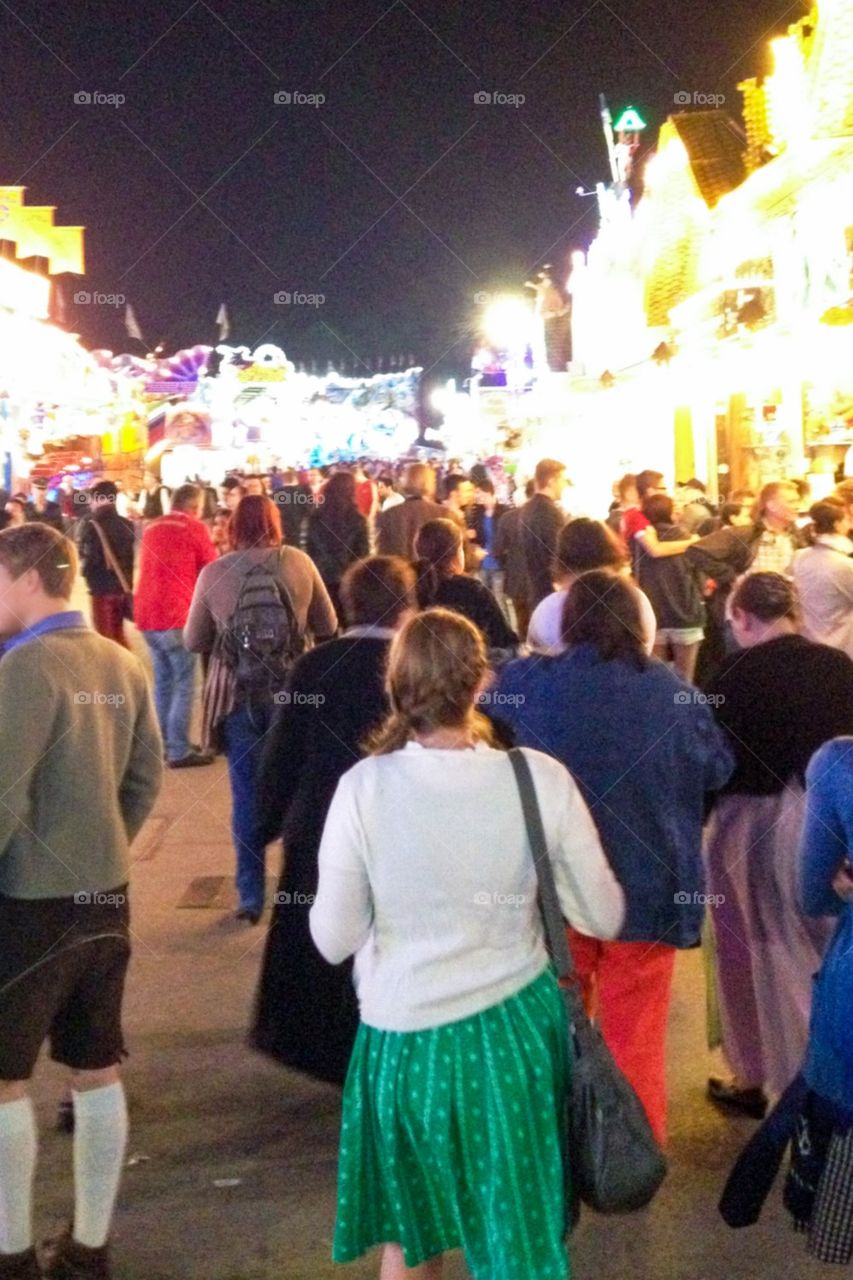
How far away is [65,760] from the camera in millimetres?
3223

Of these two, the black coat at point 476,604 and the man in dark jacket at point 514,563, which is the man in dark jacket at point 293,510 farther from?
the black coat at point 476,604

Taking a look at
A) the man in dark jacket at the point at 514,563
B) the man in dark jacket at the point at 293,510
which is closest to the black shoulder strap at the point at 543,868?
the man in dark jacket at the point at 514,563

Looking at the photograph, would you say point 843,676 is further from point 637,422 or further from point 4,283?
point 637,422

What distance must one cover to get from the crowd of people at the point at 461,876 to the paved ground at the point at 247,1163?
24 cm

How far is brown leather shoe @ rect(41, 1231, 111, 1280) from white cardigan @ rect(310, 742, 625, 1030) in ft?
3.82

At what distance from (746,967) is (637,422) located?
20340 millimetres

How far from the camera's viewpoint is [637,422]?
23734 mm

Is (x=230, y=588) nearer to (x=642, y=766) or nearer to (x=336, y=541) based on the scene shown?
(x=336, y=541)

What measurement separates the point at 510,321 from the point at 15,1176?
129 ft

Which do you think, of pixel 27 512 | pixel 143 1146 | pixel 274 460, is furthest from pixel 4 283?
pixel 274 460

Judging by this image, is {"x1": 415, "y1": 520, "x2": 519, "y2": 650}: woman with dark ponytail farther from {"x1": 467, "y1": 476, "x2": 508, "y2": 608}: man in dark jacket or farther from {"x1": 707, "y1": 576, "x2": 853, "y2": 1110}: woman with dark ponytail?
{"x1": 467, "y1": 476, "x2": 508, "y2": 608}: man in dark jacket

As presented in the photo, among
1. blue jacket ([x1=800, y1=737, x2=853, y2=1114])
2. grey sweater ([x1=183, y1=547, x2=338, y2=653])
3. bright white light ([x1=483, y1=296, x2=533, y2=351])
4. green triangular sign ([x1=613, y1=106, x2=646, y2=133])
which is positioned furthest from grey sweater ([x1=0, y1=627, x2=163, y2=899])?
bright white light ([x1=483, y1=296, x2=533, y2=351])

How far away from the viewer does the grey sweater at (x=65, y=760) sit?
10.2 feet

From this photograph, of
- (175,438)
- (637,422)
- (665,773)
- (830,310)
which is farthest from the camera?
(175,438)
